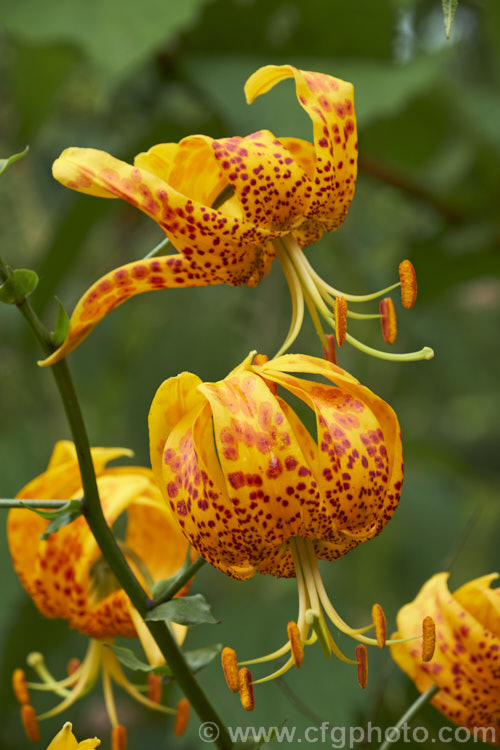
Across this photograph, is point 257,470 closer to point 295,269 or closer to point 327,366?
point 327,366

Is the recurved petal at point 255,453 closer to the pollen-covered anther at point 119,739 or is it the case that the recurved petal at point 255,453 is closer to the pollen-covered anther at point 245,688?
the pollen-covered anther at point 245,688

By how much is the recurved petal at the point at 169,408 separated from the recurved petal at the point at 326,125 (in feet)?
0.57

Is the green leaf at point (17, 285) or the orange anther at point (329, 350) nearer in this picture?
the green leaf at point (17, 285)

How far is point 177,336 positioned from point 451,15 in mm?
1343

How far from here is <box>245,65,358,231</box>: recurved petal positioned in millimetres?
689

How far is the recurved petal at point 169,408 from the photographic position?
2.13ft

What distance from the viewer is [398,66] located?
1.54 m

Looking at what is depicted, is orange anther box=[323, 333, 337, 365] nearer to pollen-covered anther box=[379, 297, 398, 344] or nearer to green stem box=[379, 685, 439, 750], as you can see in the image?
pollen-covered anther box=[379, 297, 398, 344]

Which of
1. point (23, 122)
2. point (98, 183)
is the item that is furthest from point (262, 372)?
point (23, 122)

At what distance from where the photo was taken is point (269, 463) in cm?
60

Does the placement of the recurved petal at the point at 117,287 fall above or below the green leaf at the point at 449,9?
below

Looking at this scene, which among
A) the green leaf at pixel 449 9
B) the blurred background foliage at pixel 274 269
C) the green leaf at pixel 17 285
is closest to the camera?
the green leaf at pixel 449 9

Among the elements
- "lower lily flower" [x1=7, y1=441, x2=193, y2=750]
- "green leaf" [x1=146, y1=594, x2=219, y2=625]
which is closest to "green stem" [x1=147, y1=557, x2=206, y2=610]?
"green leaf" [x1=146, y1=594, x2=219, y2=625]

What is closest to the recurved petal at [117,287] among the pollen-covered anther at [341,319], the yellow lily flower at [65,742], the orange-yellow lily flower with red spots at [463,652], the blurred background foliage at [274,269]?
the pollen-covered anther at [341,319]
